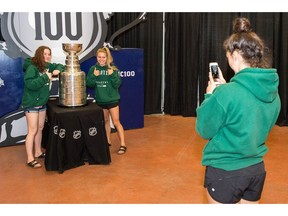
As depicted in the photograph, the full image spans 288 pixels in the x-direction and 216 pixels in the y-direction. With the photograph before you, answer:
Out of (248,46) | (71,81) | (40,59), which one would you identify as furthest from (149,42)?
(248,46)

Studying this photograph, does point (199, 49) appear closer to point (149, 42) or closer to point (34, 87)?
point (149, 42)

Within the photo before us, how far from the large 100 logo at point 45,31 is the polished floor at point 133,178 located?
121 cm

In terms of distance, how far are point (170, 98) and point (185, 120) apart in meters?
0.58

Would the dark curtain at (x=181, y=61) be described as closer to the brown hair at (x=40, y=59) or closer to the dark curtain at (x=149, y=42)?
the dark curtain at (x=149, y=42)

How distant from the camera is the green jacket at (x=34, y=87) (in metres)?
3.41

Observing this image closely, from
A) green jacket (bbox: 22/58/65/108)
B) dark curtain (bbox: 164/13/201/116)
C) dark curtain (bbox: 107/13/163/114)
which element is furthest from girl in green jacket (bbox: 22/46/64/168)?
dark curtain (bbox: 164/13/201/116)

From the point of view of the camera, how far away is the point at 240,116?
4.77 ft

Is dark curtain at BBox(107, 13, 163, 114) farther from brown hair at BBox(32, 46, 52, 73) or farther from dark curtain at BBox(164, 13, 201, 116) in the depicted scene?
brown hair at BBox(32, 46, 52, 73)

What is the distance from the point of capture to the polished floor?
298 centimetres

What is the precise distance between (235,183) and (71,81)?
236 centimetres

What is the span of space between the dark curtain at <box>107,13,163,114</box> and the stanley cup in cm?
256

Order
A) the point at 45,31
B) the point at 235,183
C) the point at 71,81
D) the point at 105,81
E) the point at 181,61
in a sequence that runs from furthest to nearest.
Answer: the point at 181,61 → the point at 45,31 → the point at 105,81 → the point at 71,81 → the point at 235,183

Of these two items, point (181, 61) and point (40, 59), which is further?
point (181, 61)

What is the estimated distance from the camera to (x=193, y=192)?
3.10 m
